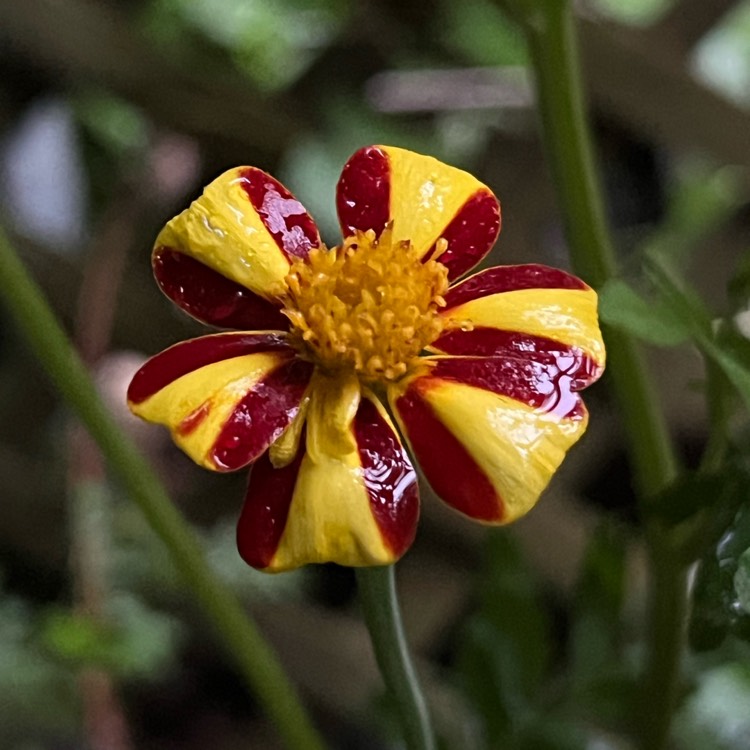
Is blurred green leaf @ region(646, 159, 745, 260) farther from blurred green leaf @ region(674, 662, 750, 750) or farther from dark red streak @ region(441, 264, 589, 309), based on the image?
dark red streak @ region(441, 264, 589, 309)

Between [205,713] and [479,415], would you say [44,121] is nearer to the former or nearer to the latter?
[205,713]

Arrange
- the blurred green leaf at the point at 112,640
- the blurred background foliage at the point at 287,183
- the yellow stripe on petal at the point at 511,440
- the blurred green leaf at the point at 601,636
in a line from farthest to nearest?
the blurred background foliage at the point at 287,183 → the blurred green leaf at the point at 112,640 → the blurred green leaf at the point at 601,636 → the yellow stripe on petal at the point at 511,440

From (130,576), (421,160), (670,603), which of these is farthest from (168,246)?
(130,576)

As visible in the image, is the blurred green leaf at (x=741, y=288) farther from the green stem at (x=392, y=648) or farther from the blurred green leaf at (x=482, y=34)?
the blurred green leaf at (x=482, y=34)

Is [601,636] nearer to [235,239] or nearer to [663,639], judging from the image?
[663,639]

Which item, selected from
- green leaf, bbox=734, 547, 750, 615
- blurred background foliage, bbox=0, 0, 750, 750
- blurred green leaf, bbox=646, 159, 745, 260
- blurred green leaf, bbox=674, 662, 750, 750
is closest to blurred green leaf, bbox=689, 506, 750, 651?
green leaf, bbox=734, 547, 750, 615

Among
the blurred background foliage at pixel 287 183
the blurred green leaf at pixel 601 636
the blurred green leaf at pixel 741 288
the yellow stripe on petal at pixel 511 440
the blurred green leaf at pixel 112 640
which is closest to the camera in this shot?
the yellow stripe on petal at pixel 511 440

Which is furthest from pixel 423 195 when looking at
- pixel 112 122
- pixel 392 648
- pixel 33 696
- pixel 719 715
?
pixel 112 122

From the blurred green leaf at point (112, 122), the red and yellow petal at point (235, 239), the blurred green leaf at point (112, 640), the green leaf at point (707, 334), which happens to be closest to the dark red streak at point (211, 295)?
the red and yellow petal at point (235, 239)
